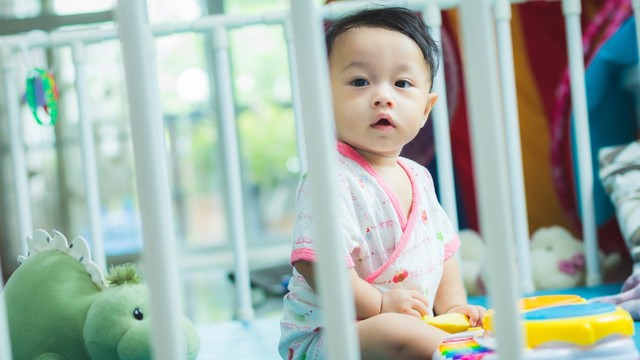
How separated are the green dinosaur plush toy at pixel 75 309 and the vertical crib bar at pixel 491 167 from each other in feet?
1.45

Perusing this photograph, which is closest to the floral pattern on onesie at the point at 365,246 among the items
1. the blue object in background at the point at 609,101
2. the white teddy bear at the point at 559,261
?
the white teddy bear at the point at 559,261

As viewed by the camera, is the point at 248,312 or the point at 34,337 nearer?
the point at 34,337

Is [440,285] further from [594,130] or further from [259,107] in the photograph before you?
[259,107]

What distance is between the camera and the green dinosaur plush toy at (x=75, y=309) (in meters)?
0.81

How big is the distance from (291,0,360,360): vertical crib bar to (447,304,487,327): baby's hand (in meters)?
0.37

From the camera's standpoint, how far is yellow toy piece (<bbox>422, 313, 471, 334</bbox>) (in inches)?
30.2

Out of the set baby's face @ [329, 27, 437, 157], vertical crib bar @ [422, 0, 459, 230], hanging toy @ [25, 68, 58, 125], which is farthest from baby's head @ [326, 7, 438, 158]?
hanging toy @ [25, 68, 58, 125]

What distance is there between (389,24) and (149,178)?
0.44 m

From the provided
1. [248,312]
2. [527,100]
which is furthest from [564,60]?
[248,312]

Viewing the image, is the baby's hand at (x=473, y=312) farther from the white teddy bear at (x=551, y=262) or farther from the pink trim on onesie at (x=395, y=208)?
the white teddy bear at (x=551, y=262)

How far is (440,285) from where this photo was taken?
920mm

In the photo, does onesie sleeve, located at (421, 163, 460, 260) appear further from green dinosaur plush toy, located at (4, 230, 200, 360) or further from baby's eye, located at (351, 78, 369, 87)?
green dinosaur plush toy, located at (4, 230, 200, 360)

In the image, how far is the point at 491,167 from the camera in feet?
1.55

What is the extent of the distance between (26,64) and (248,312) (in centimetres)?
55
